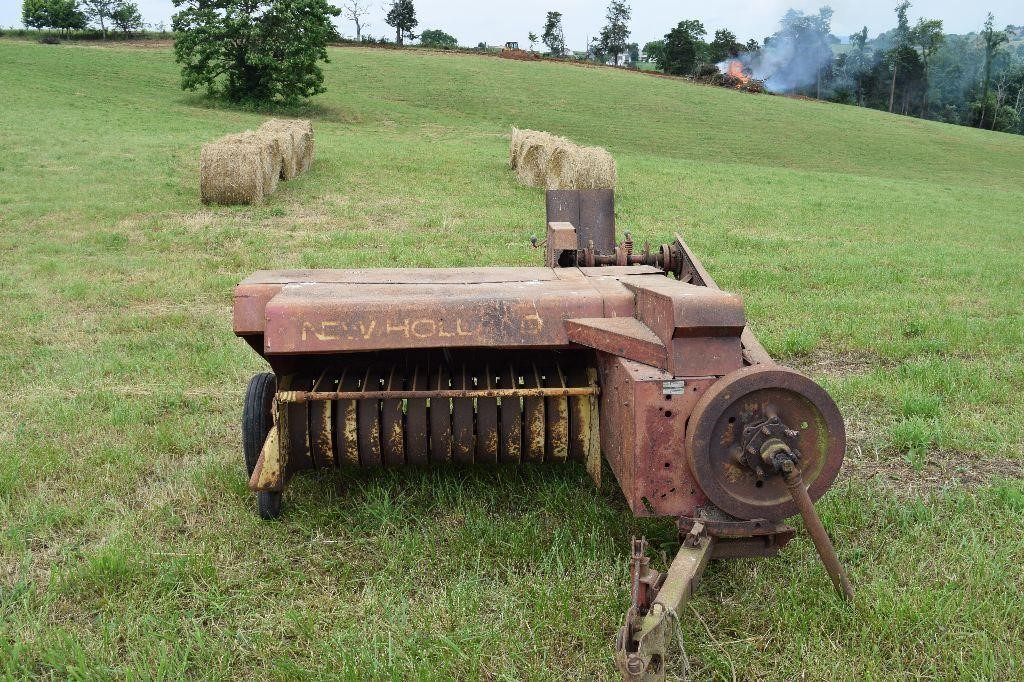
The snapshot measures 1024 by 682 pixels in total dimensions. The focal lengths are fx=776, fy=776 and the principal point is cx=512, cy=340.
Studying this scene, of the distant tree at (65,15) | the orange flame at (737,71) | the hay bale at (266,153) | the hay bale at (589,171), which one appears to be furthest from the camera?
the distant tree at (65,15)

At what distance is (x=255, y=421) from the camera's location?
3.57 metres

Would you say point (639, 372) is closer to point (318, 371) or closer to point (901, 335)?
point (318, 371)

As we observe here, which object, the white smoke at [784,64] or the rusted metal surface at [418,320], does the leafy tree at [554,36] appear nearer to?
the white smoke at [784,64]

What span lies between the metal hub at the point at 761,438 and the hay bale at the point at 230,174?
1055 centimetres

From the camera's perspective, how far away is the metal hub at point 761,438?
2.50 meters

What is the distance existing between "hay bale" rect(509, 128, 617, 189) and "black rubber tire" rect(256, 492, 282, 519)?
35.0 feet

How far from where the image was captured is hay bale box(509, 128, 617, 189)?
45.0ft

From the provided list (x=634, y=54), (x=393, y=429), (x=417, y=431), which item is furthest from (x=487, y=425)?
(x=634, y=54)

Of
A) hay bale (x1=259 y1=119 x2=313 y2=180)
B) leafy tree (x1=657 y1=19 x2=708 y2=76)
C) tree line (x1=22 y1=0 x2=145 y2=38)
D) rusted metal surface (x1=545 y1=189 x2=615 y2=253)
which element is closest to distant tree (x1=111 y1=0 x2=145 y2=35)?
tree line (x1=22 y1=0 x2=145 y2=38)

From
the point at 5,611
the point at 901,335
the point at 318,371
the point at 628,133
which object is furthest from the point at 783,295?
the point at 628,133

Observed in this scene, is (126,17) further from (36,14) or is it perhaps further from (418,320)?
(418,320)

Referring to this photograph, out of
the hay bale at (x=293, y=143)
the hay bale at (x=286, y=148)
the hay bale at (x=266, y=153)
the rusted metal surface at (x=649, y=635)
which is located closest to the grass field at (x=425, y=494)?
the rusted metal surface at (x=649, y=635)

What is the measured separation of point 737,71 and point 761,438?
210 ft

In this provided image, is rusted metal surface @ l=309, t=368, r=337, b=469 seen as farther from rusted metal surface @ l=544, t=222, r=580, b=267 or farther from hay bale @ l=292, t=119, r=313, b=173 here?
hay bale @ l=292, t=119, r=313, b=173
